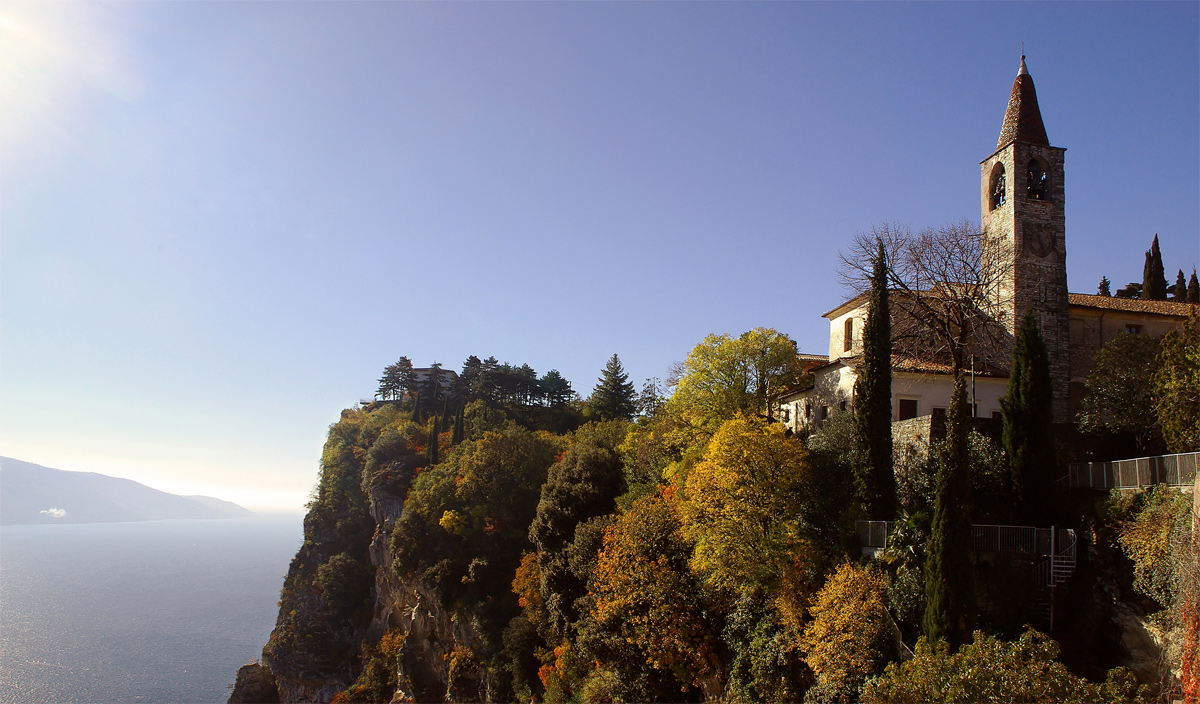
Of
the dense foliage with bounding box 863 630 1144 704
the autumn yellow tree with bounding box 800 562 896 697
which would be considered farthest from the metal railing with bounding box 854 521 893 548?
the dense foliage with bounding box 863 630 1144 704

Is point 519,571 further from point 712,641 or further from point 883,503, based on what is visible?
point 883,503

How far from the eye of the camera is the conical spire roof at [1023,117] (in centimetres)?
3206

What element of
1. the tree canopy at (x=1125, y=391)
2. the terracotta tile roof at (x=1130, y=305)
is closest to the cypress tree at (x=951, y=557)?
the tree canopy at (x=1125, y=391)

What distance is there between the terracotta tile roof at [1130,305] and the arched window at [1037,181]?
5.37m

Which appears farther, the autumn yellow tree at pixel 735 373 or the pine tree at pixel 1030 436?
the autumn yellow tree at pixel 735 373

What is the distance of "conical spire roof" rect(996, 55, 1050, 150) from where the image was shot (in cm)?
3206

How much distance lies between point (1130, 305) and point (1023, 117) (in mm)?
11030

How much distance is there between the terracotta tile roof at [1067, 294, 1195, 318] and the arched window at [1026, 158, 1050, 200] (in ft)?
17.6

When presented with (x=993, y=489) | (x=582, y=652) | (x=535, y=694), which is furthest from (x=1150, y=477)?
(x=535, y=694)

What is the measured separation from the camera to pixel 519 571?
42.1 metres

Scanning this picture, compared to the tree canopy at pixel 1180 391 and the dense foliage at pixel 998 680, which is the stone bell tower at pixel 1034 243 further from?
the dense foliage at pixel 998 680

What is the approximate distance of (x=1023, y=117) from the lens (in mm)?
32438

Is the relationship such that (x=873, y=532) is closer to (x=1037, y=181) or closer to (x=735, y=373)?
(x=735, y=373)

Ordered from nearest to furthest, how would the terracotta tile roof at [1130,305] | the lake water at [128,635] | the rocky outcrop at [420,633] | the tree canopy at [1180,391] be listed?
1. the tree canopy at [1180,391]
2. the terracotta tile roof at [1130,305]
3. the rocky outcrop at [420,633]
4. the lake water at [128,635]
